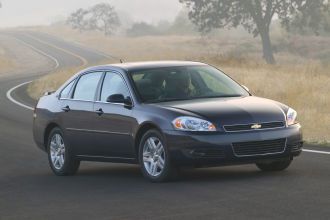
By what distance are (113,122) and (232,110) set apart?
168 cm

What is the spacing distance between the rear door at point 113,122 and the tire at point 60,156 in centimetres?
83

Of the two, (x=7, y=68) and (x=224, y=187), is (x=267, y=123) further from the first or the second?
(x=7, y=68)

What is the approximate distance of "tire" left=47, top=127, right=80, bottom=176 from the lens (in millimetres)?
12102

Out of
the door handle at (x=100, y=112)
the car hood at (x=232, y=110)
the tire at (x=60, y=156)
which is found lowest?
the tire at (x=60, y=156)

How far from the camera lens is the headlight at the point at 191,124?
992cm

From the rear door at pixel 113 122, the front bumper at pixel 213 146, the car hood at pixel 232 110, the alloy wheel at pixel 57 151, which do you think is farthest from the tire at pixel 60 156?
the front bumper at pixel 213 146

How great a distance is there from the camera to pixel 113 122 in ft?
36.3

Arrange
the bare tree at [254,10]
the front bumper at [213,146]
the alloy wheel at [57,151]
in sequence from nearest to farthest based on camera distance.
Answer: the front bumper at [213,146] → the alloy wheel at [57,151] → the bare tree at [254,10]

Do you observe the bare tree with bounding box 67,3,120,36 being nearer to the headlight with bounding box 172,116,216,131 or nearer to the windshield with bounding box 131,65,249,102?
the windshield with bounding box 131,65,249,102

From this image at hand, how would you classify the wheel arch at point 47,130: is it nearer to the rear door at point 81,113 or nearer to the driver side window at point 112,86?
the rear door at point 81,113

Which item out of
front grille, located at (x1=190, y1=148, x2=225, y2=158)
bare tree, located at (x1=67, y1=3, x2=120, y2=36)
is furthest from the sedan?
bare tree, located at (x1=67, y1=3, x2=120, y2=36)

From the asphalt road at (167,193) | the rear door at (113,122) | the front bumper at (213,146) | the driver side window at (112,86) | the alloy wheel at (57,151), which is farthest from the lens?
the alloy wheel at (57,151)

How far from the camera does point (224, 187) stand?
382 inches

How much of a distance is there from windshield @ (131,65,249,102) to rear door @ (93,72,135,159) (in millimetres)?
245
